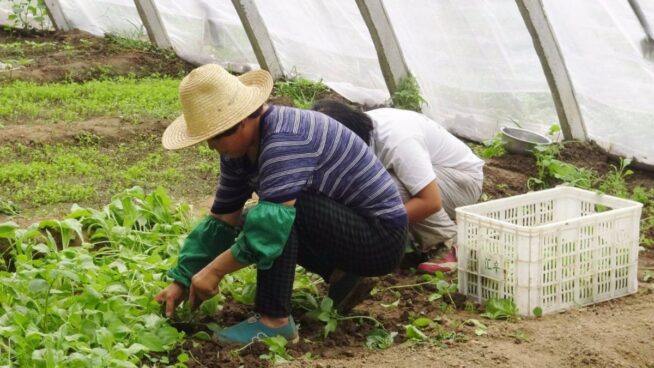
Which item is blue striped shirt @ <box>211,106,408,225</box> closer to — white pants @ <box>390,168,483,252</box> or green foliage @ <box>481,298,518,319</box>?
green foliage @ <box>481,298,518,319</box>

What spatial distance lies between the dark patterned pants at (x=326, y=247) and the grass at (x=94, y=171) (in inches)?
79.7

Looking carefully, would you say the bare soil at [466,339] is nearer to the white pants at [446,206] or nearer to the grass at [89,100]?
the white pants at [446,206]

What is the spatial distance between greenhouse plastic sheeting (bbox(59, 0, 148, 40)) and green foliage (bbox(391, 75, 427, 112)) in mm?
3621

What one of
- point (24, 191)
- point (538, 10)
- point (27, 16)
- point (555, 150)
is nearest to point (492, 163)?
point (555, 150)

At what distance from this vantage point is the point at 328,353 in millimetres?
3713

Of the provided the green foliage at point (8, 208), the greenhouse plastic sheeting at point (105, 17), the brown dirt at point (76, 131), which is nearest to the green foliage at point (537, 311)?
the green foliage at point (8, 208)

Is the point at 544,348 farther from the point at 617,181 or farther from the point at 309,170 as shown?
the point at 617,181

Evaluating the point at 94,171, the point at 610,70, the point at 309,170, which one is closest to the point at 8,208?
the point at 94,171

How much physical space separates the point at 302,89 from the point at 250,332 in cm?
445

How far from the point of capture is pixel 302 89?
798 cm

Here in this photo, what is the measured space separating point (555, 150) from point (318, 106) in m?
2.62

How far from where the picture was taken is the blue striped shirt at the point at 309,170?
347 cm

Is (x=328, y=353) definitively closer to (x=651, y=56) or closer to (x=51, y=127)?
(x=651, y=56)

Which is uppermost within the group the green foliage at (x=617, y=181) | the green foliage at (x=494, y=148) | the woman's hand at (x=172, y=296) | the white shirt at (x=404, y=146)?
the white shirt at (x=404, y=146)
